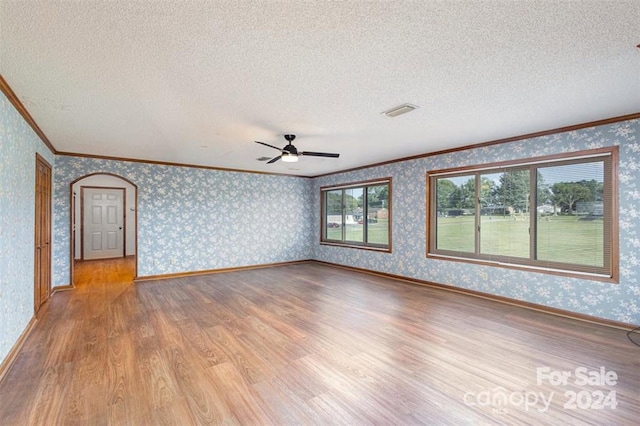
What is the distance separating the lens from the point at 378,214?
673 centimetres

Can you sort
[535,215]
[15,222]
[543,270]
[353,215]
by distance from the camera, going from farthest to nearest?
[353,215], [535,215], [543,270], [15,222]

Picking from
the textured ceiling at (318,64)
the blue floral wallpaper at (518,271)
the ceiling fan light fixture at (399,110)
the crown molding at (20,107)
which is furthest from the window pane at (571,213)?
the crown molding at (20,107)

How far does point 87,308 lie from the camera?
4.24 meters

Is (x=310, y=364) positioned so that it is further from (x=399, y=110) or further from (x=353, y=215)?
(x=353, y=215)

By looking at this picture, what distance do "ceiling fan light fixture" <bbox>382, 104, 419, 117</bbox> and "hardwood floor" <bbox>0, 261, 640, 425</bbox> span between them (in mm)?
2421

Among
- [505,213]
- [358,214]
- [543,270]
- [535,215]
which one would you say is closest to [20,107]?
[358,214]

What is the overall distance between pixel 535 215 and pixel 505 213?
15.3 inches

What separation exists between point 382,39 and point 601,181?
3588 millimetres

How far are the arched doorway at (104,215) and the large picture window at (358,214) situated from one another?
5326 millimetres

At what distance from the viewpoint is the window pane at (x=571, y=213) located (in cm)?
371

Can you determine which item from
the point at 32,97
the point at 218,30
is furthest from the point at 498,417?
the point at 32,97

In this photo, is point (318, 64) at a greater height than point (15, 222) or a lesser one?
greater

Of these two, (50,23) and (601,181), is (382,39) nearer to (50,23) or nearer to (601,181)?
(50,23)

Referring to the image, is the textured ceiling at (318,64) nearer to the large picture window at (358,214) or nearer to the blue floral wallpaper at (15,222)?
the blue floral wallpaper at (15,222)
